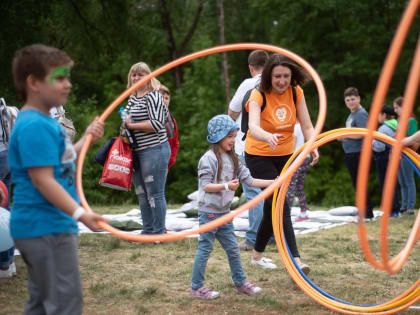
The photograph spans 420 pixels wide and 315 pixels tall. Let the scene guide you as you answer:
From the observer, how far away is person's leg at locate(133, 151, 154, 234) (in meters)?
6.57

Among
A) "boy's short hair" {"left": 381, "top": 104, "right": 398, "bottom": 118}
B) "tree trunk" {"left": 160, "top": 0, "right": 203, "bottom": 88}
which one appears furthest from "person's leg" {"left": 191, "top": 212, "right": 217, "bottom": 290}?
"tree trunk" {"left": 160, "top": 0, "right": 203, "bottom": 88}

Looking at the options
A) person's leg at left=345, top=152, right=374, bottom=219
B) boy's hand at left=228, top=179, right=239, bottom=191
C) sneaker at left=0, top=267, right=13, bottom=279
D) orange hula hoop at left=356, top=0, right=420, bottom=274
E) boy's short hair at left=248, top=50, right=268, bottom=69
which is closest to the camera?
orange hula hoop at left=356, top=0, right=420, bottom=274

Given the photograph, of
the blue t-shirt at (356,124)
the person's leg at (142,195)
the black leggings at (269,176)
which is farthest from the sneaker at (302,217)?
the black leggings at (269,176)

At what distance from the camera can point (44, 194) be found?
2.86m

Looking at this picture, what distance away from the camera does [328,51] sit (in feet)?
74.8

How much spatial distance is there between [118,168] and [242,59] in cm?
2051

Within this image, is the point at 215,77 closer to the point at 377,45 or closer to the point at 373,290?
the point at 377,45

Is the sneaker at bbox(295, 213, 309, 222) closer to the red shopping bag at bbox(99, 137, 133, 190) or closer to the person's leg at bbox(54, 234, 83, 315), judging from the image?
the red shopping bag at bbox(99, 137, 133, 190)

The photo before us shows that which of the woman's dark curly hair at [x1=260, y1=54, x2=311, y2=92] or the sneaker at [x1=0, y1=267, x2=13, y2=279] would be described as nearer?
the woman's dark curly hair at [x1=260, y1=54, x2=311, y2=92]

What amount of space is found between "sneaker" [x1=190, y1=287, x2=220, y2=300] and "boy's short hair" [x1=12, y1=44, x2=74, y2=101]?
7.90 feet

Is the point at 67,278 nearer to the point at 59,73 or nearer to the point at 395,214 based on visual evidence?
the point at 59,73

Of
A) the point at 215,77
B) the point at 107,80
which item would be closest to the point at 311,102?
the point at 215,77

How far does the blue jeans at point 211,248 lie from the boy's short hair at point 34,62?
2062mm

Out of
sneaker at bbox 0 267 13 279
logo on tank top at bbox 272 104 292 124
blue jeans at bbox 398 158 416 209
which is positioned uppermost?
logo on tank top at bbox 272 104 292 124
